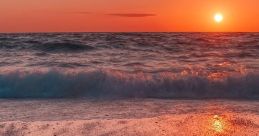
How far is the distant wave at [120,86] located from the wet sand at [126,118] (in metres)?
1.36

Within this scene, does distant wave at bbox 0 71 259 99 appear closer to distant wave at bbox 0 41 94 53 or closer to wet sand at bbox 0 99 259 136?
wet sand at bbox 0 99 259 136

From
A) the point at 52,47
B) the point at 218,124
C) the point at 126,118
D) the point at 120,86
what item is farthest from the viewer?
the point at 52,47

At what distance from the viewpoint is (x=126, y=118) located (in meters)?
6.89

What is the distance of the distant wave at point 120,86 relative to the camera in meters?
10.6

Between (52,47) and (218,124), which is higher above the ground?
(52,47)

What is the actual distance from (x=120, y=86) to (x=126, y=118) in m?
4.34

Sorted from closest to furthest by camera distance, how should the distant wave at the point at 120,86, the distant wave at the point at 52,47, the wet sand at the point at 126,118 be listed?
the wet sand at the point at 126,118, the distant wave at the point at 120,86, the distant wave at the point at 52,47

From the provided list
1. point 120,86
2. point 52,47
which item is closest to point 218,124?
point 120,86

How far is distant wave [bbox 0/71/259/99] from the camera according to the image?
34.8 ft

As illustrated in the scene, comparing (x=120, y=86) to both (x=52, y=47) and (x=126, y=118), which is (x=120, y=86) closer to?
(x=126, y=118)

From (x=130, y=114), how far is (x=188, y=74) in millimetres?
5225

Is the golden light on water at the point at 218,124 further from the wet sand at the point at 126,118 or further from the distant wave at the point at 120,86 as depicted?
the distant wave at the point at 120,86

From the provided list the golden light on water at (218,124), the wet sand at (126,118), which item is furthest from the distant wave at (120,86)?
the golden light on water at (218,124)

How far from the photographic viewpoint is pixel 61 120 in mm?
6758
